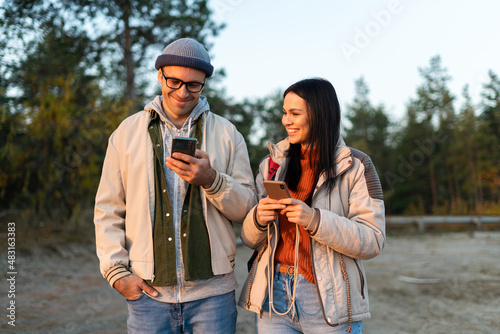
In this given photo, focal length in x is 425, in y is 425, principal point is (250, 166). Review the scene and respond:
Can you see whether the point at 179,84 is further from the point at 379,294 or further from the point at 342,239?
the point at 379,294

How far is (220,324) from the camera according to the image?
2.07 m

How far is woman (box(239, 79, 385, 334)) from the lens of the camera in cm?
201

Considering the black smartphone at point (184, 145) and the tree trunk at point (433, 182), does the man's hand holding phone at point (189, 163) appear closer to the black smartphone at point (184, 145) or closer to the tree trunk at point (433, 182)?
the black smartphone at point (184, 145)

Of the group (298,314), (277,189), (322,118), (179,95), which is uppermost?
(179,95)

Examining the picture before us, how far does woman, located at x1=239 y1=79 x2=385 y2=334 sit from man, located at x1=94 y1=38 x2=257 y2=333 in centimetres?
19

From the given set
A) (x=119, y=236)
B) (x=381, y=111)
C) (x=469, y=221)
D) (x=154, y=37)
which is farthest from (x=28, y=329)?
(x=381, y=111)

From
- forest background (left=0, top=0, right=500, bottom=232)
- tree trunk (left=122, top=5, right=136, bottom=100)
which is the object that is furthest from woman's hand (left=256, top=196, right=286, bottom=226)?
tree trunk (left=122, top=5, right=136, bottom=100)

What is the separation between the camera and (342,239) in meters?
1.98

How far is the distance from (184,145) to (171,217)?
399 mm

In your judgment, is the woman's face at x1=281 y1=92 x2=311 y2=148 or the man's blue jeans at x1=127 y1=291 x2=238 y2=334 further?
the woman's face at x1=281 y1=92 x2=311 y2=148

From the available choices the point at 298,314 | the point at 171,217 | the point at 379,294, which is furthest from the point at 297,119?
the point at 379,294

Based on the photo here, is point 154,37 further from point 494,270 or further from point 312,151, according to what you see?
point 312,151

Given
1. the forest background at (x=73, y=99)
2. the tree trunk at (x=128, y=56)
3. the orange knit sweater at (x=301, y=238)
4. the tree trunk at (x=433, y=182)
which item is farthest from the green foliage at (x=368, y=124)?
the orange knit sweater at (x=301, y=238)

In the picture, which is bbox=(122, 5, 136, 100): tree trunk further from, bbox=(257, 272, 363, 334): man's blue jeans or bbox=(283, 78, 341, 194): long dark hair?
bbox=(257, 272, 363, 334): man's blue jeans
